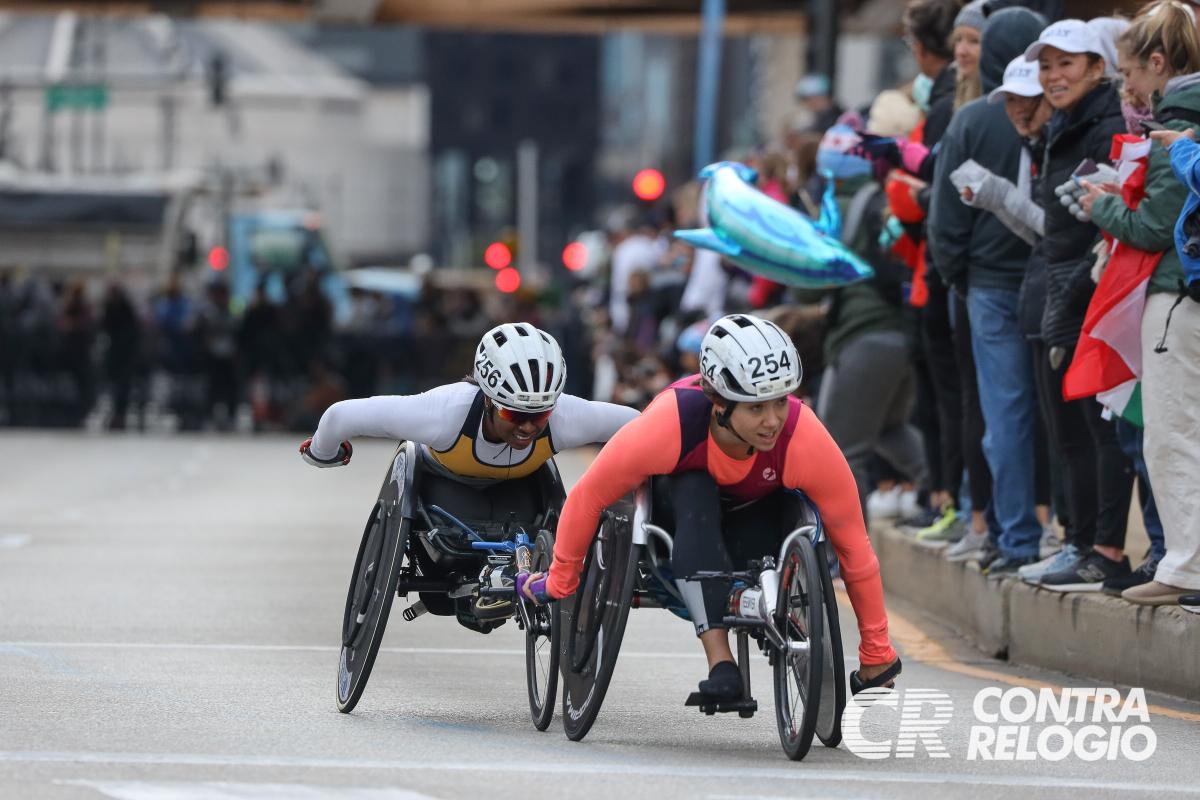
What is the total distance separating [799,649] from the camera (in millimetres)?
7812

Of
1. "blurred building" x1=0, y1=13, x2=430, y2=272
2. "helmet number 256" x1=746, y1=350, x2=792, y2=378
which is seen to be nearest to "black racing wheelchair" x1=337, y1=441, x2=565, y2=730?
"helmet number 256" x1=746, y1=350, x2=792, y2=378

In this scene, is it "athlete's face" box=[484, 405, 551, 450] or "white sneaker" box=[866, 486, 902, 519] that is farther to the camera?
"white sneaker" box=[866, 486, 902, 519]

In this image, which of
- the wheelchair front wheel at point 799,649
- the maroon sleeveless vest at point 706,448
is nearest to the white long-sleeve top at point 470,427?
the maroon sleeveless vest at point 706,448

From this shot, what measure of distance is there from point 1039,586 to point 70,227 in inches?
1264

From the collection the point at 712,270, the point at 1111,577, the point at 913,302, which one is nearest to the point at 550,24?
the point at 712,270

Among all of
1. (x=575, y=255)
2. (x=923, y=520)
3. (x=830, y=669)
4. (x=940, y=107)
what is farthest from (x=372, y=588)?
(x=575, y=255)

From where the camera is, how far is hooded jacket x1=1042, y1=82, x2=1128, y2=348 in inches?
420

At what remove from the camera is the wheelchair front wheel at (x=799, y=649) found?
7746 millimetres

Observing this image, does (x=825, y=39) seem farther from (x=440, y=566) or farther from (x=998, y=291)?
(x=440, y=566)

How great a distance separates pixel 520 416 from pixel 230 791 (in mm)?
2226

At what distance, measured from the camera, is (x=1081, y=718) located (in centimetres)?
922

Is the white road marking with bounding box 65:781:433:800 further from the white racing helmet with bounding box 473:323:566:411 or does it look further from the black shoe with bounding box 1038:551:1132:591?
the black shoe with bounding box 1038:551:1132:591

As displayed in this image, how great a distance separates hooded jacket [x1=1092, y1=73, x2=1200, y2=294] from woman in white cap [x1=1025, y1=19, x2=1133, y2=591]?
0.75 m

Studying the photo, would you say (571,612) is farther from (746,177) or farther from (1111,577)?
(746,177)
